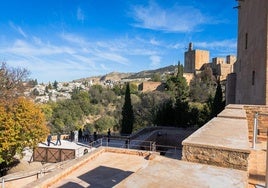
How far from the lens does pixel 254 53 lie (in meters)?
12.8

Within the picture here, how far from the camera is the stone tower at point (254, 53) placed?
1077cm

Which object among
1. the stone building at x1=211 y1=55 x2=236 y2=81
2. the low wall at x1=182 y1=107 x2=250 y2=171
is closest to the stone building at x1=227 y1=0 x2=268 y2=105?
the low wall at x1=182 y1=107 x2=250 y2=171

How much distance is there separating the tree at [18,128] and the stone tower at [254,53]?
12429 millimetres

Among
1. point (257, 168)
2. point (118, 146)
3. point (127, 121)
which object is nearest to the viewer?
point (257, 168)

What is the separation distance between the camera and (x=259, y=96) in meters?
11.2

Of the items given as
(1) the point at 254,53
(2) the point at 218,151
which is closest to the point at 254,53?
(1) the point at 254,53

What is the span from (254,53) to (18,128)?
13362mm

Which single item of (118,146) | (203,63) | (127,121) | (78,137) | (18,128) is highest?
(203,63)

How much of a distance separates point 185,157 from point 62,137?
20.8 m

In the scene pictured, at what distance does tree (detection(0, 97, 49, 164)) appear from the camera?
14539mm

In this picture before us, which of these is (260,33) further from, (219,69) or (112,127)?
(219,69)

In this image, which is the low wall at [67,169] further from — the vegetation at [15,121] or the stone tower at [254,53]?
the vegetation at [15,121]

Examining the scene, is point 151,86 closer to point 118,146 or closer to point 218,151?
point 118,146

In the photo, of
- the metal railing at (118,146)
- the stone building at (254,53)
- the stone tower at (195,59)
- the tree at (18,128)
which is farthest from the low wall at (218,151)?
the stone tower at (195,59)
